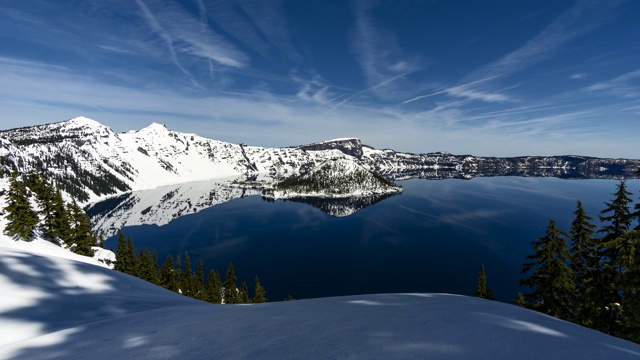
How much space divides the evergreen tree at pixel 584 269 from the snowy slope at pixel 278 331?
732 inches

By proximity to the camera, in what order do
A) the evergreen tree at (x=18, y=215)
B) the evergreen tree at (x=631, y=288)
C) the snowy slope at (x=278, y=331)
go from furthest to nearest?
the evergreen tree at (x=18, y=215), the evergreen tree at (x=631, y=288), the snowy slope at (x=278, y=331)

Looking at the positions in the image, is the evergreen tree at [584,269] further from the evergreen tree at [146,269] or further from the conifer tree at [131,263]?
the conifer tree at [131,263]

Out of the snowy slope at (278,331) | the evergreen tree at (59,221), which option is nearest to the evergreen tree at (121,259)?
the evergreen tree at (59,221)

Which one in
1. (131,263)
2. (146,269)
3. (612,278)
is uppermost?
(612,278)

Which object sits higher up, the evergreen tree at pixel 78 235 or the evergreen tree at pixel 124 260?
the evergreen tree at pixel 78 235

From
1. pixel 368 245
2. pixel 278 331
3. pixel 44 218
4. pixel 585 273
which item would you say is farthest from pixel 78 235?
pixel 368 245

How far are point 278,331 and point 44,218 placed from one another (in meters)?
62.5

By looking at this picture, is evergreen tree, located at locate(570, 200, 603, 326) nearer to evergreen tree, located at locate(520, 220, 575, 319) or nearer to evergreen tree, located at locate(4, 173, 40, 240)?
evergreen tree, located at locate(520, 220, 575, 319)

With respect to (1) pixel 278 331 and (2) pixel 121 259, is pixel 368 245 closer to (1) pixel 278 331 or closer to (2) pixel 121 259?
(2) pixel 121 259

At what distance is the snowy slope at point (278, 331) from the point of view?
4957 millimetres

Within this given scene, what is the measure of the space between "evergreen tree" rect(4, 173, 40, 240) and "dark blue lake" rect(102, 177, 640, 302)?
57822mm

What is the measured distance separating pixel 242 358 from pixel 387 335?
278 centimetres

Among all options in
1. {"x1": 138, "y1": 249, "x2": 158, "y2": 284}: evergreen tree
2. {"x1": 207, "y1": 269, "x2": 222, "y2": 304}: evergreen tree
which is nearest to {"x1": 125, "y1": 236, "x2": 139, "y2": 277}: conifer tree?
{"x1": 138, "y1": 249, "x2": 158, "y2": 284}: evergreen tree

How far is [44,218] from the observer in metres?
48.5
